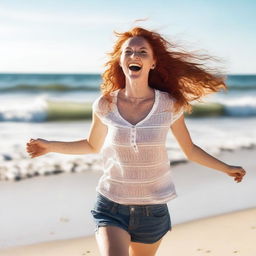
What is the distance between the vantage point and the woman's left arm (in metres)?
3.50

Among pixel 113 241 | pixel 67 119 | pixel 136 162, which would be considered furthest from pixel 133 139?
pixel 67 119

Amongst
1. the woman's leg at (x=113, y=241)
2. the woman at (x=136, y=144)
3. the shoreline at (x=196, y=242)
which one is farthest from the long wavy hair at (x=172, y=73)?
the shoreline at (x=196, y=242)

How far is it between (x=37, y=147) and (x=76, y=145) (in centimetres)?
25

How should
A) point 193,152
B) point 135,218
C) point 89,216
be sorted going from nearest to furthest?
point 135,218, point 193,152, point 89,216

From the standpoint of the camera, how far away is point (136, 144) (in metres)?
3.23

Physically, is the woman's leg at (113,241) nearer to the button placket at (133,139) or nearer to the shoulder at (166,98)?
the button placket at (133,139)

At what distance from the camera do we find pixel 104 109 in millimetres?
3414

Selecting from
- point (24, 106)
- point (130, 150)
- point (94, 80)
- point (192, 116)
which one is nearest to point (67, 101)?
point (24, 106)

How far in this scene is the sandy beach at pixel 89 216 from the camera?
16.0 feet

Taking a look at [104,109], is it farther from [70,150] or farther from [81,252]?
[81,252]

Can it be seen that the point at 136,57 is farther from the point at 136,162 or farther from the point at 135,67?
the point at 136,162

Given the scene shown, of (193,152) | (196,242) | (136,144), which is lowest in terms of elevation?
(196,242)

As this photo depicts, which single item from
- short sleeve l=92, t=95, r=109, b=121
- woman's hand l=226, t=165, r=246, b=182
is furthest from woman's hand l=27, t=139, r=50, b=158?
woman's hand l=226, t=165, r=246, b=182

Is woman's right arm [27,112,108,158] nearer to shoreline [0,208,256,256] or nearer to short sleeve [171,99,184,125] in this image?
short sleeve [171,99,184,125]
